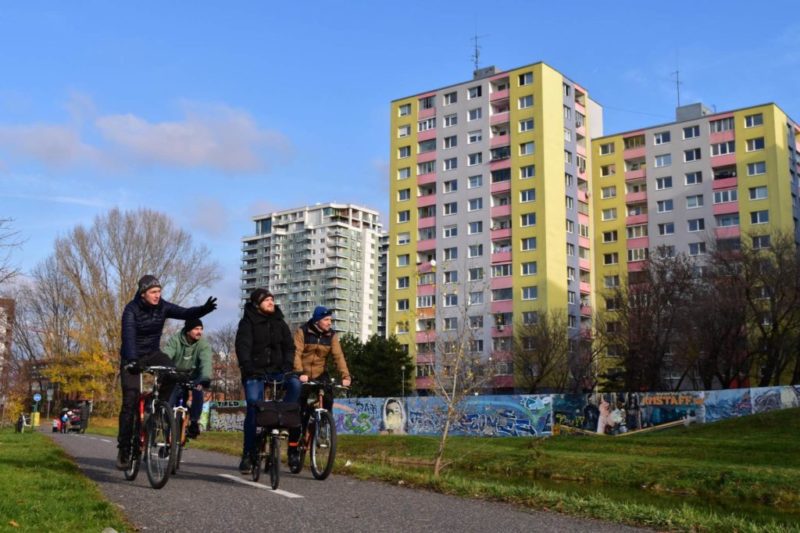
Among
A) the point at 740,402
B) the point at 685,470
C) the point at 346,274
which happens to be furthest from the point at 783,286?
the point at 346,274

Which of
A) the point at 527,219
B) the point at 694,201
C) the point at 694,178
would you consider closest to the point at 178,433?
the point at 527,219

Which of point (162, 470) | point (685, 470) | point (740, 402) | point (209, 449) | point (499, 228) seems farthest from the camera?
point (499, 228)

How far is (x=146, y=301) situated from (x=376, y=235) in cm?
18182

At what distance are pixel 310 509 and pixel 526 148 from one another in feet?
262

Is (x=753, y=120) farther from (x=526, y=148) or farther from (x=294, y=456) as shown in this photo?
(x=294, y=456)

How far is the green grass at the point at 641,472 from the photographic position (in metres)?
7.39

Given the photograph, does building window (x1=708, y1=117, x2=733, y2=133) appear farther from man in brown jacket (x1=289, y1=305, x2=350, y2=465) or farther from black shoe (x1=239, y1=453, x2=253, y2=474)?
black shoe (x1=239, y1=453, x2=253, y2=474)

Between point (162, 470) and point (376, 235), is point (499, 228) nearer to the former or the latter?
point (162, 470)

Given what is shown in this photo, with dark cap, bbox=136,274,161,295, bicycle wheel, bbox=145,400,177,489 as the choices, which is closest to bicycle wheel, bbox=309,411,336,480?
bicycle wheel, bbox=145,400,177,489

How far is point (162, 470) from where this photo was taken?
25.8 feet

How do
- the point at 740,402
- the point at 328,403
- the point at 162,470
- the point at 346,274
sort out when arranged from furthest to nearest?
1. the point at 346,274
2. the point at 740,402
3. the point at 328,403
4. the point at 162,470

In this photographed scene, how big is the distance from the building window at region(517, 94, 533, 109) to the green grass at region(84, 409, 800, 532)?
182ft

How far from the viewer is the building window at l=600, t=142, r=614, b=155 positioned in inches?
3598

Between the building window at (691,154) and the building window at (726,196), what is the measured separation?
4.51m
